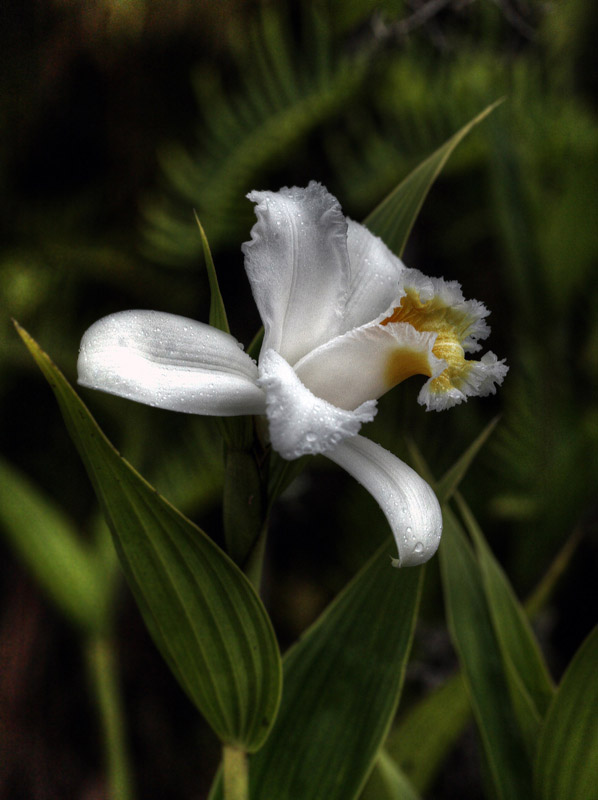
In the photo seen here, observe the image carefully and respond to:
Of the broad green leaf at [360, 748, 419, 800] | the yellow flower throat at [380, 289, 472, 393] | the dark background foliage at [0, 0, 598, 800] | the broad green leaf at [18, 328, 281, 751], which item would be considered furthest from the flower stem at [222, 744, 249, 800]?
the dark background foliage at [0, 0, 598, 800]

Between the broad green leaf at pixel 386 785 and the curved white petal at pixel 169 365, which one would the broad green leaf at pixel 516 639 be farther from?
the curved white petal at pixel 169 365

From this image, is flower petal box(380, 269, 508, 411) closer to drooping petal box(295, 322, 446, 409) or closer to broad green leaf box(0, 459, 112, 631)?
drooping petal box(295, 322, 446, 409)

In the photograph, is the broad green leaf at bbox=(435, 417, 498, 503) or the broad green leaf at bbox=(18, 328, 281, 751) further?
the broad green leaf at bbox=(435, 417, 498, 503)

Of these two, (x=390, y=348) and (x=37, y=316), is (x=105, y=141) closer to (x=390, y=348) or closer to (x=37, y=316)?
(x=37, y=316)

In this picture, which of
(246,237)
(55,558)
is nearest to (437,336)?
(55,558)

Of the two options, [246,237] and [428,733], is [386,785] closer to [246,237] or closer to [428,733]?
[428,733]
